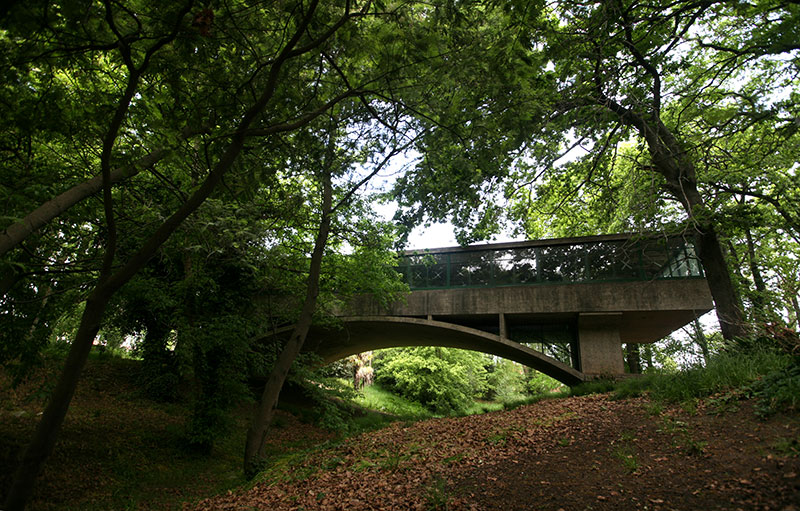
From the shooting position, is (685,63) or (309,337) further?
(309,337)

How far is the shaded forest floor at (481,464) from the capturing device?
156 inches

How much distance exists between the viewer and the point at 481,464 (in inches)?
217

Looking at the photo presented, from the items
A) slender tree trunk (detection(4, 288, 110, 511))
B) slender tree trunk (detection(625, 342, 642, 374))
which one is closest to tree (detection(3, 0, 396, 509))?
slender tree trunk (detection(4, 288, 110, 511))

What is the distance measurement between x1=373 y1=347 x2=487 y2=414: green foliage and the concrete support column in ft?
29.5

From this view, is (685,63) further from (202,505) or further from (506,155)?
(202,505)

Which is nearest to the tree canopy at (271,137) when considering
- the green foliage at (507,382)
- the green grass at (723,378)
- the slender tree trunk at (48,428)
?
the slender tree trunk at (48,428)

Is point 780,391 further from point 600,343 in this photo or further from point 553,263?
point 553,263

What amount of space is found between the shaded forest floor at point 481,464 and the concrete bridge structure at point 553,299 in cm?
347

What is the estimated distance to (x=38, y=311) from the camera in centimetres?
644

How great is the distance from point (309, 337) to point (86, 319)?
12.2 m

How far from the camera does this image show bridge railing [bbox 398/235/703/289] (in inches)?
466

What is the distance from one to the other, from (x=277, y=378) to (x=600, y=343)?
9.52 m

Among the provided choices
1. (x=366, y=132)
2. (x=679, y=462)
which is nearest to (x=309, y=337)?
(x=366, y=132)

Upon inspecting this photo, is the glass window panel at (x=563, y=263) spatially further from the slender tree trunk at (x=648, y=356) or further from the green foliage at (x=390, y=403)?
the green foliage at (x=390, y=403)
